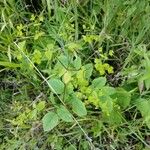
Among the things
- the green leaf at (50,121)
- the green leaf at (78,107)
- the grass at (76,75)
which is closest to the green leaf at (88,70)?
the grass at (76,75)

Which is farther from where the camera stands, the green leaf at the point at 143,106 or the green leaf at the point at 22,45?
the green leaf at the point at 22,45

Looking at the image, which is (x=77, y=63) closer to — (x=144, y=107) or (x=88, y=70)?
(x=88, y=70)

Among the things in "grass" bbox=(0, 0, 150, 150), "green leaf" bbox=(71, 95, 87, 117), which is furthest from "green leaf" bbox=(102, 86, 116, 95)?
"green leaf" bbox=(71, 95, 87, 117)

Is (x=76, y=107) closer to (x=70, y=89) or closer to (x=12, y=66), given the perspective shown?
(x=70, y=89)

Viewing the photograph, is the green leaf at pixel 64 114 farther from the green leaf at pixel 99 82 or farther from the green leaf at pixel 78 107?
the green leaf at pixel 99 82

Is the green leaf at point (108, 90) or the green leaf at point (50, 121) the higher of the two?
the green leaf at point (108, 90)

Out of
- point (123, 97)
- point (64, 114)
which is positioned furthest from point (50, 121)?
point (123, 97)

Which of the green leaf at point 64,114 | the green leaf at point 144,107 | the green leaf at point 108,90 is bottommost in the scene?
the green leaf at point 64,114

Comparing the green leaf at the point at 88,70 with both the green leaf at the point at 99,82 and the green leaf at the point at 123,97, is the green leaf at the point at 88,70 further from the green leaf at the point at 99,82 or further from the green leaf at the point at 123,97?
the green leaf at the point at 123,97
